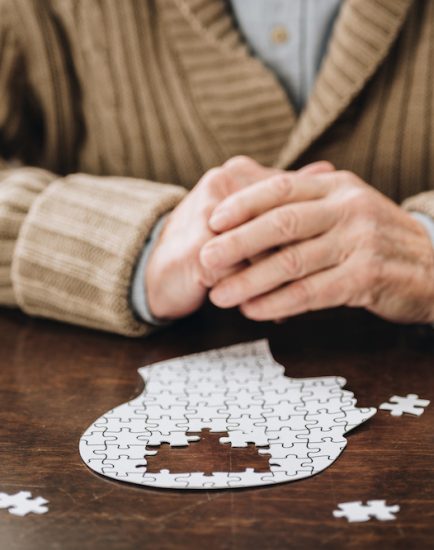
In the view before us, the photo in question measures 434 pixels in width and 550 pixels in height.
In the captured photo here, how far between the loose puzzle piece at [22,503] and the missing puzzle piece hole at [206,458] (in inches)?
3.3

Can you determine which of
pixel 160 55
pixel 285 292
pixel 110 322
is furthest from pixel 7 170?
pixel 285 292

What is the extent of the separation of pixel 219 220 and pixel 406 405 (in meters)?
0.30

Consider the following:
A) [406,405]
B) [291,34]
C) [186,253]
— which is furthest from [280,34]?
[406,405]

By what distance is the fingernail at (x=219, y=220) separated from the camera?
915 mm

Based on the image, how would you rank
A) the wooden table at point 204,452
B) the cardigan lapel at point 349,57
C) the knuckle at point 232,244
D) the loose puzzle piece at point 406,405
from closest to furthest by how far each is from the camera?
1. the wooden table at point 204,452
2. the loose puzzle piece at point 406,405
3. the knuckle at point 232,244
4. the cardigan lapel at point 349,57

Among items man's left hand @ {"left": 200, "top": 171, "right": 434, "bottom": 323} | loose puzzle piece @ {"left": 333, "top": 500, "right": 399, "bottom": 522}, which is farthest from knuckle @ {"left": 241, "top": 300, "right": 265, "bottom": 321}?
loose puzzle piece @ {"left": 333, "top": 500, "right": 399, "bottom": 522}

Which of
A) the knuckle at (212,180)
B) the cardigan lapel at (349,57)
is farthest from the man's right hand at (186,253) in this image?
the cardigan lapel at (349,57)

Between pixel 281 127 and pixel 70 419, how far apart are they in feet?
2.09

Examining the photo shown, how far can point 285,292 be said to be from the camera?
3.01 feet

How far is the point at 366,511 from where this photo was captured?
1.85 ft

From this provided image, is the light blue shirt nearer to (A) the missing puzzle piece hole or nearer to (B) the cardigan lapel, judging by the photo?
(B) the cardigan lapel

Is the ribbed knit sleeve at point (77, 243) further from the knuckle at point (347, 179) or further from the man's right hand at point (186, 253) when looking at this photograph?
the knuckle at point (347, 179)

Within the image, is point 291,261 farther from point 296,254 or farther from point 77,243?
point 77,243

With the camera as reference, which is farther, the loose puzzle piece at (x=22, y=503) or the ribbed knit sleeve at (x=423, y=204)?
the ribbed knit sleeve at (x=423, y=204)
